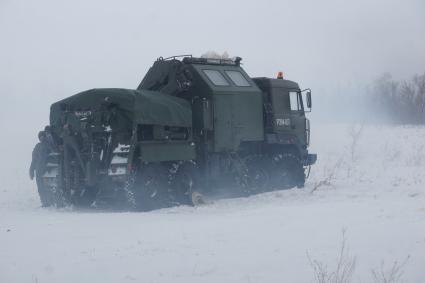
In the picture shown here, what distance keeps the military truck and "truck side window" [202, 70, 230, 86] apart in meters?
0.03

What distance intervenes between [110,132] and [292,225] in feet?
15.7

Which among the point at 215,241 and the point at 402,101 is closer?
the point at 215,241

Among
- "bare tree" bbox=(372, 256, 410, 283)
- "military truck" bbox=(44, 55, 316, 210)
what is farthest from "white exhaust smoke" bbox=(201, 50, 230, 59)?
"bare tree" bbox=(372, 256, 410, 283)

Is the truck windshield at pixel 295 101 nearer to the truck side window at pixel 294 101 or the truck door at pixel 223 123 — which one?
the truck side window at pixel 294 101

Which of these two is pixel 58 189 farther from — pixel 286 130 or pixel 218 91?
pixel 286 130

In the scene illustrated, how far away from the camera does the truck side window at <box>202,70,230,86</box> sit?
14359 millimetres

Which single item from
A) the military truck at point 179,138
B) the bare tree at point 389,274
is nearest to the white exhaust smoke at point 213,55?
the military truck at point 179,138

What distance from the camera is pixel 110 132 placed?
11859 millimetres

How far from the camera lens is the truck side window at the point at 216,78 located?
47.1ft

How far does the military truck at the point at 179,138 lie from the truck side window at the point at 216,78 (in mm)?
35

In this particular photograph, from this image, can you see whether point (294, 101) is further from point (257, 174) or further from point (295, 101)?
point (257, 174)

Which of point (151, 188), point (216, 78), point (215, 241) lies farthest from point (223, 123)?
point (215, 241)

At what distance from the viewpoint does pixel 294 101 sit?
16.8 m

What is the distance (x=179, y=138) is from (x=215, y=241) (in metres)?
5.60
